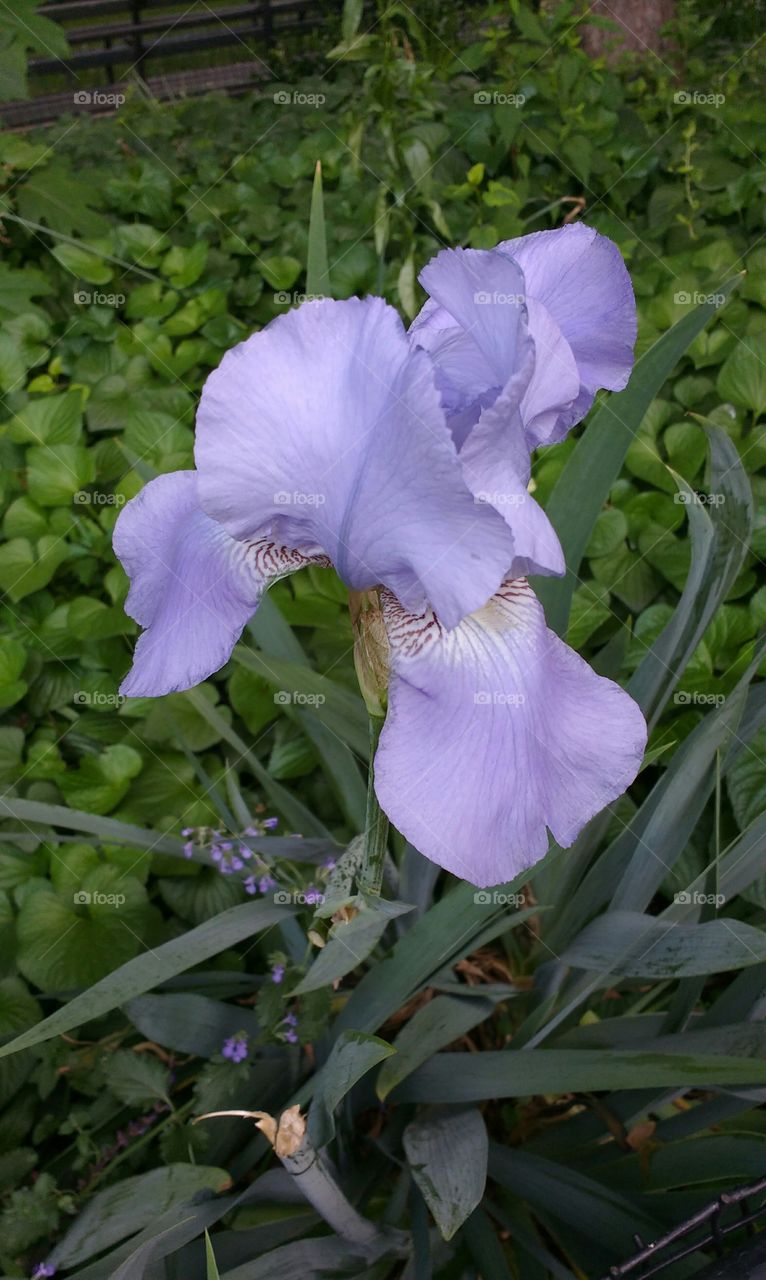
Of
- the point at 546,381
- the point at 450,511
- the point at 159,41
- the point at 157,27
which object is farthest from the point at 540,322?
the point at 157,27

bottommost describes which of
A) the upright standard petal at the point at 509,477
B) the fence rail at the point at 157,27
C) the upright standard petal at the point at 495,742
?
the upright standard petal at the point at 495,742

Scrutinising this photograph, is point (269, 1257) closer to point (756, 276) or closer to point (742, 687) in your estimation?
point (742, 687)

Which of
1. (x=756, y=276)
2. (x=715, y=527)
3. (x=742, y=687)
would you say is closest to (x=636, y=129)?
(x=756, y=276)

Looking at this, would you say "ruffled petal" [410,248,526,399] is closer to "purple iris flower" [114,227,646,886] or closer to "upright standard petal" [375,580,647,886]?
"purple iris flower" [114,227,646,886]

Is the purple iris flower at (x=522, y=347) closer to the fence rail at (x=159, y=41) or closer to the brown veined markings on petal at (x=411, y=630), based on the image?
the brown veined markings on petal at (x=411, y=630)

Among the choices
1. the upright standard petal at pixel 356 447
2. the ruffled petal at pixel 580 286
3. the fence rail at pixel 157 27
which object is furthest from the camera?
the fence rail at pixel 157 27

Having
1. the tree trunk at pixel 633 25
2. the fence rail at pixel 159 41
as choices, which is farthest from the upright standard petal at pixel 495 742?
the fence rail at pixel 159 41
